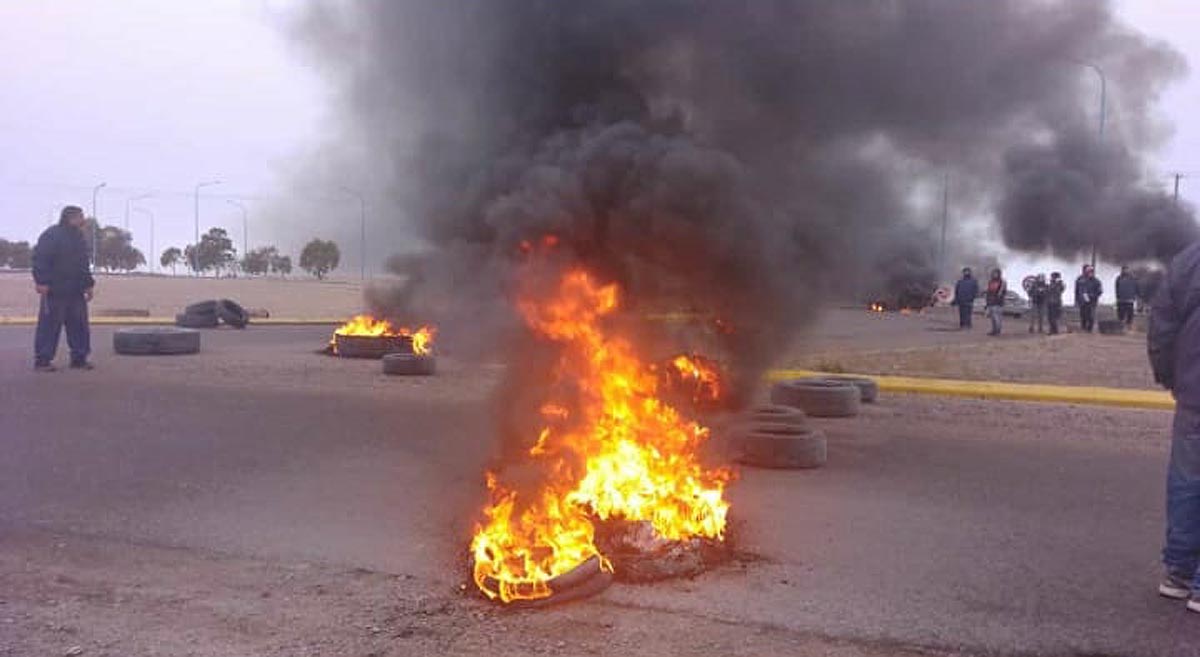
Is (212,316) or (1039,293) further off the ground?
(1039,293)

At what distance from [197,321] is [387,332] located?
768 centimetres

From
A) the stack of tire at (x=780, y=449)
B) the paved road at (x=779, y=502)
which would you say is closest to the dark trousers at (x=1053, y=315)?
the paved road at (x=779, y=502)

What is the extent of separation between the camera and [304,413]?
948 cm

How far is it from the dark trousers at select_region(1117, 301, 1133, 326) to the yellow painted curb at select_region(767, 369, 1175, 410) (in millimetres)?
11070

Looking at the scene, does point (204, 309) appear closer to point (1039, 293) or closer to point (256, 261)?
point (1039, 293)

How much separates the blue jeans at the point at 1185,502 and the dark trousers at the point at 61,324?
37.4 feet

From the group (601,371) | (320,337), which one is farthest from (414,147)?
(320,337)

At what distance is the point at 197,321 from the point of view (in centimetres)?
2025

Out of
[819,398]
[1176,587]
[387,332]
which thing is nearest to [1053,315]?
[819,398]

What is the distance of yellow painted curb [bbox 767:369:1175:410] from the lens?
11.1 meters

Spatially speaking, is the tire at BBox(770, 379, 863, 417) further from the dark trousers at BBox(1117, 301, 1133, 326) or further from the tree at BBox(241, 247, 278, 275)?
the tree at BBox(241, 247, 278, 275)

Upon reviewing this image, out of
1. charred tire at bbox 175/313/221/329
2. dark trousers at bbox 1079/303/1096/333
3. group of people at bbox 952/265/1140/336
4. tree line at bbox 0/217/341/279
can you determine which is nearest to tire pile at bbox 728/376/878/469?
group of people at bbox 952/265/1140/336

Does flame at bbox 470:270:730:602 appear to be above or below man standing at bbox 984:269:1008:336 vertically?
below

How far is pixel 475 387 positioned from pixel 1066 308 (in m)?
29.7
